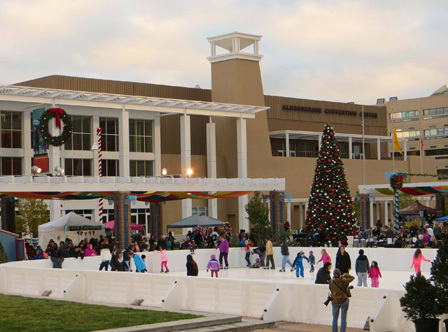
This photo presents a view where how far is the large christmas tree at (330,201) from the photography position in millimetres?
40562

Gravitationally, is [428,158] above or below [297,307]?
above

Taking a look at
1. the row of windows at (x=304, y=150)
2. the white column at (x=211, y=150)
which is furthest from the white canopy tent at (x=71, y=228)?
the row of windows at (x=304, y=150)

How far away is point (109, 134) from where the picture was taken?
63375 millimetres

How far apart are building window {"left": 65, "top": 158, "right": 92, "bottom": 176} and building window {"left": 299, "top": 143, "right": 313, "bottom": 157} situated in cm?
2490

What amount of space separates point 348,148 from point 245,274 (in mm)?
54991

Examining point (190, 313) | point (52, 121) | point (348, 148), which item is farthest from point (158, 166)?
point (190, 313)

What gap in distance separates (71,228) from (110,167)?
84.2 ft

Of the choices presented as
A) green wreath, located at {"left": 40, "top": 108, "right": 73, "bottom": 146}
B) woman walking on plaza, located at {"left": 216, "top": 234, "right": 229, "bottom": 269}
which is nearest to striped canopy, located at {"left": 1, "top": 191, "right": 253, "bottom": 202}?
green wreath, located at {"left": 40, "top": 108, "right": 73, "bottom": 146}

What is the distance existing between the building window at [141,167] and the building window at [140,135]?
0.95 meters

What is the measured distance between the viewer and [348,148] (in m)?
85.9

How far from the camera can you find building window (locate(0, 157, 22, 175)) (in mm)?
57719

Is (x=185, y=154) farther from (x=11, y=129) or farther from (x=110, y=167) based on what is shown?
(x=11, y=129)

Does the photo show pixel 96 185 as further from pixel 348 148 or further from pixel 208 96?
pixel 348 148

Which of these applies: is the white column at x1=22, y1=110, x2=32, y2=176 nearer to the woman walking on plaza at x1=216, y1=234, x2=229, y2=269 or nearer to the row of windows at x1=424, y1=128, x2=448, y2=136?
the woman walking on plaza at x1=216, y1=234, x2=229, y2=269
